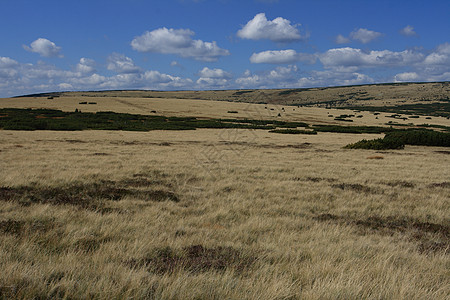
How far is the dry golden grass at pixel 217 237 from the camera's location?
12.1ft

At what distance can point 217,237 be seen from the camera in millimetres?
5938

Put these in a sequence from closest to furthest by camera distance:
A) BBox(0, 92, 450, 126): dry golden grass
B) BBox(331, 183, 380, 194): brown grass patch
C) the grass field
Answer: the grass field < BBox(331, 183, 380, 194): brown grass patch < BBox(0, 92, 450, 126): dry golden grass

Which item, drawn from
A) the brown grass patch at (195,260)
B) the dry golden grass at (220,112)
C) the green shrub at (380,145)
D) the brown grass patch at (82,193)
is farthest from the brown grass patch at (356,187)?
the dry golden grass at (220,112)

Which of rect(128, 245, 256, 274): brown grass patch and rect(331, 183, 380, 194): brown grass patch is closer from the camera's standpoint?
rect(128, 245, 256, 274): brown grass patch

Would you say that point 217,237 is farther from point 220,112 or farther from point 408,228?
point 220,112

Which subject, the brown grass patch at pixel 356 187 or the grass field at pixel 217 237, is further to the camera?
the brown grass patch at pixel 356 187

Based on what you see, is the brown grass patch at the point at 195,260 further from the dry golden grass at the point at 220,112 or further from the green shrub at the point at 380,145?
the dry golden grass at the point at 220,112

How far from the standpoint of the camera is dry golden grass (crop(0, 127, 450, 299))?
3676 mm

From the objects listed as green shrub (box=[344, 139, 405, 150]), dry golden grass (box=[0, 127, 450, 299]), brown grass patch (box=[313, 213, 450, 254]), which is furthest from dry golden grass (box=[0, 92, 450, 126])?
brown grass patch (box=[313, 213, 450, 254])

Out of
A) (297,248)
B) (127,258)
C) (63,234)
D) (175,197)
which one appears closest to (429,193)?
(297,248)

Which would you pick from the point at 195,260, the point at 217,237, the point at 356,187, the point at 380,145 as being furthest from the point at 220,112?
the point at 195,260

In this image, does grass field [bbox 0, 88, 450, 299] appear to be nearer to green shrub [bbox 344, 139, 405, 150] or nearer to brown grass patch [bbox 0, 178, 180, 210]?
brown grass patch [bbox 0, 178, 180, 210]

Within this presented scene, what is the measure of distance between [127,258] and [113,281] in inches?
37.4

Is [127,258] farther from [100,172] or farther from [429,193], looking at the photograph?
[429,193]
